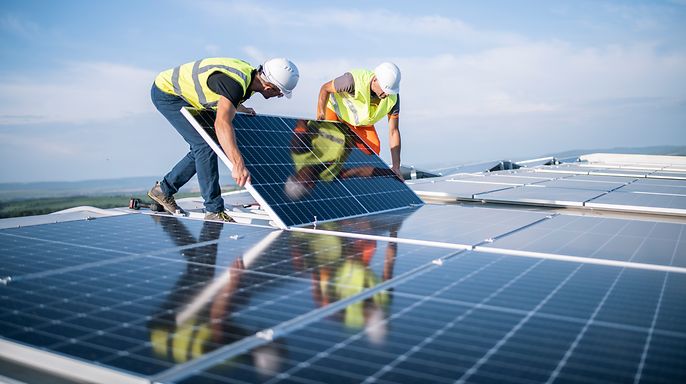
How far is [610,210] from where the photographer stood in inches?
305

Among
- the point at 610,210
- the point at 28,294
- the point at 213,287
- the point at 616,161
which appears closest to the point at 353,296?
the point at 213,287

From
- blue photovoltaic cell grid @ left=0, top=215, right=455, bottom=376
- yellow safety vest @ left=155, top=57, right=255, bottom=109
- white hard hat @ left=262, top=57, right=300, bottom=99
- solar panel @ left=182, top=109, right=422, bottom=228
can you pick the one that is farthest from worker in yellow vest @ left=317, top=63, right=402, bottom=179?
blue photovoltaic cell grid @ left=0, top=215, right=455, bottom=376

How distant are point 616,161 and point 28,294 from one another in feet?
67.4

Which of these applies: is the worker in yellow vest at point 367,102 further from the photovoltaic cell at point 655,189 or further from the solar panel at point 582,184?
the photovoltaic cell at point 655,189

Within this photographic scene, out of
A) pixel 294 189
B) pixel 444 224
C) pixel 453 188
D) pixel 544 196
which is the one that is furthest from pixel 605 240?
pixel 453 188

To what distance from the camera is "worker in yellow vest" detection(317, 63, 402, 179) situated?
27.3 feet

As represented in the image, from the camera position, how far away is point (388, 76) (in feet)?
26.9

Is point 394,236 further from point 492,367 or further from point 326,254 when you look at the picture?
point 492,367

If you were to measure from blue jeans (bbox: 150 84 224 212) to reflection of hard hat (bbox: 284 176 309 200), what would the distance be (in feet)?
2.77

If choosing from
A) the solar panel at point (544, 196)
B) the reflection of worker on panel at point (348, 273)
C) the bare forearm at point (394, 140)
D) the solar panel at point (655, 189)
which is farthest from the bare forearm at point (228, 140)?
the solar panel at point (655, 189)

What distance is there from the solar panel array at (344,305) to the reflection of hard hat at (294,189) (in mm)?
772

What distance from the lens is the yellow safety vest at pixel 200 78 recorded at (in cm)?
625

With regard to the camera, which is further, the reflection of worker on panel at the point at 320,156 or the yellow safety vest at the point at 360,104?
the yellow safety vest at the point at 360,104

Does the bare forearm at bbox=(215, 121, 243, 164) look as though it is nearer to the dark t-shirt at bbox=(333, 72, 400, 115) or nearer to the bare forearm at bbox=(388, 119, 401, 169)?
the dark t-shirt at bbox=(333, 72, 400, 115)
